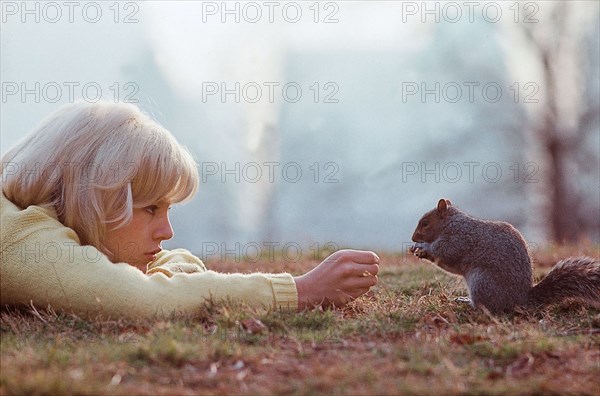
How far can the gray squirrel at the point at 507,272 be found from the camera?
3.54 m

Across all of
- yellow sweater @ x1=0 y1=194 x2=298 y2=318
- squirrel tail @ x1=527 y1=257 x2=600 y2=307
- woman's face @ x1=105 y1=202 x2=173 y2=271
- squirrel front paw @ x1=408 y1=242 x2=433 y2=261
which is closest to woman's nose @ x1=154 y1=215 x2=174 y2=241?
woman's face @ x1=105 y1=202 x2=173 y2=271

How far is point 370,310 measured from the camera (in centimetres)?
346

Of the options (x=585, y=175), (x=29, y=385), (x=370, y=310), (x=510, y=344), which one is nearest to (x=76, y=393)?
(x=29, y=385)

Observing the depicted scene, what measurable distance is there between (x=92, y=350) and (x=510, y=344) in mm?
1410

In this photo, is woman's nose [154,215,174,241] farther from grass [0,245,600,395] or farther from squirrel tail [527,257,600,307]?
squirrel tail [527,257,600,307]

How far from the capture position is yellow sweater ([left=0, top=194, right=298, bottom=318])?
313cm

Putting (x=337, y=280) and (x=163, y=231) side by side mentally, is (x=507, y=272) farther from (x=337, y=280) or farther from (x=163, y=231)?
(x=163, y=231)

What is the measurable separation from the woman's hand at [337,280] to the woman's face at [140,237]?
27.0 inches

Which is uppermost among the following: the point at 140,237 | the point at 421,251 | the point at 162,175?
the point at 162,175

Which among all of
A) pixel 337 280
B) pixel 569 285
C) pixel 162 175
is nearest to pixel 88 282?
pixel 162 175

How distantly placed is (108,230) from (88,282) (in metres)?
0.39

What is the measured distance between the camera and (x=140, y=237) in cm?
352

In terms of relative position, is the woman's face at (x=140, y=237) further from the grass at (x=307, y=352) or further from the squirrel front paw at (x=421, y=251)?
the squirrel front paw at (x=421, y=251)

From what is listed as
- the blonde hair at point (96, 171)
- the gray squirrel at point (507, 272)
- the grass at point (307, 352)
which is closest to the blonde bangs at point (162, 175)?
the blonde hair at point (96, 171)
